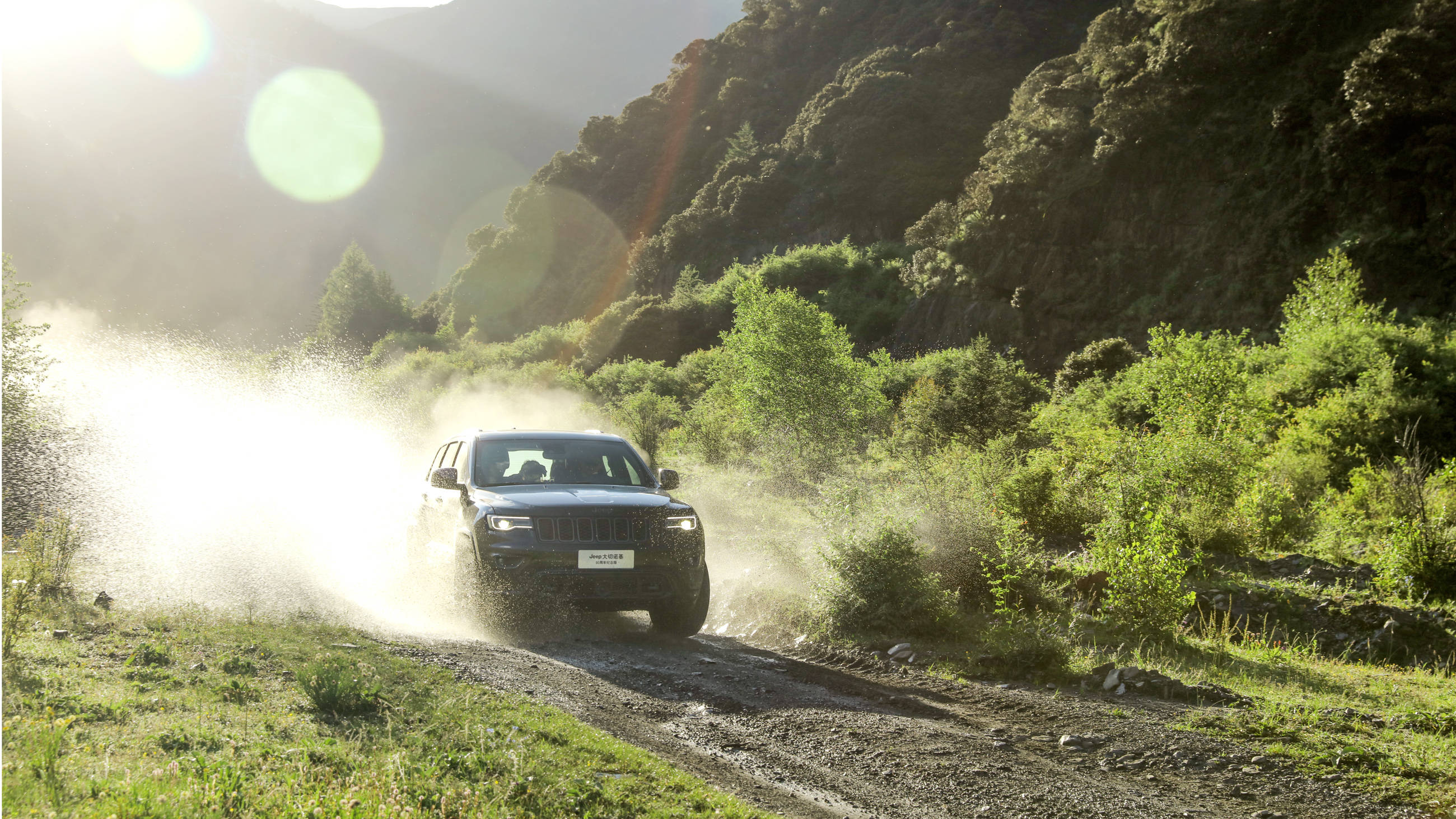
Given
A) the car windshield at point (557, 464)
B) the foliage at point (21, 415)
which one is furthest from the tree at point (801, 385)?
the foliage at point (21, 415)

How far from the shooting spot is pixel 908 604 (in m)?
9.68

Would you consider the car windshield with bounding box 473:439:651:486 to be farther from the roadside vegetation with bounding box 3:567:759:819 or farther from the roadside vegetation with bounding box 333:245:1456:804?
the roadside vegetation with bounding box 3:567:759:819

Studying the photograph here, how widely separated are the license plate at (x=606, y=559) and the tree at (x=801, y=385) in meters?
15.5

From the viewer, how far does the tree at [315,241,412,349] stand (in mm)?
105938

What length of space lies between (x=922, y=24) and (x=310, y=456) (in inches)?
2609

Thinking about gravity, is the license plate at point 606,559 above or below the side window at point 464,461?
below

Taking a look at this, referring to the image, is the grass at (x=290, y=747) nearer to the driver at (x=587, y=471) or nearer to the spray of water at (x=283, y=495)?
the spray of water at (x=283, y=495)

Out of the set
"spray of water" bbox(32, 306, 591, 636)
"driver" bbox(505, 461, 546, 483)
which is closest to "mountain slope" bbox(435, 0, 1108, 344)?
"spray of water" bbox(32, 306, 591, 636)

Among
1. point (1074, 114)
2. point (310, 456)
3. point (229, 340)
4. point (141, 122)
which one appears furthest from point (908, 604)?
point (141, 122)

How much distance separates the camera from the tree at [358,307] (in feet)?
348

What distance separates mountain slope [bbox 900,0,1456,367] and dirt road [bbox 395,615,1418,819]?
2864cm

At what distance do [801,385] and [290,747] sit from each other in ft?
67.9

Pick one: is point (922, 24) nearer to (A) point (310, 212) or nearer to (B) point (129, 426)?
(B) point (129, 426)

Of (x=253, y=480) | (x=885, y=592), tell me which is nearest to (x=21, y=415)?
(x=253, y=480)
